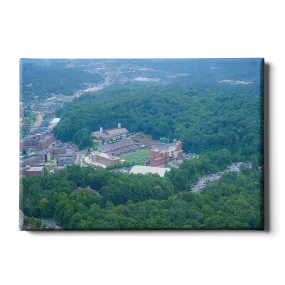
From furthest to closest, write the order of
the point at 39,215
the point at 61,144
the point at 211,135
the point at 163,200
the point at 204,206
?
the point at 211,135 → the point at 61,144 → the point at 163,200 → the point at 204,206 → the point at 39,215

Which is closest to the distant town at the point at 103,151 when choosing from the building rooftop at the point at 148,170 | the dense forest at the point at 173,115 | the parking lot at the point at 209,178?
the building rooftop at the point at 148,170

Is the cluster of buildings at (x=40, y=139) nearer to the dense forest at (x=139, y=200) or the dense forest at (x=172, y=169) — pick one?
the dense forest at (x=172, y=169)

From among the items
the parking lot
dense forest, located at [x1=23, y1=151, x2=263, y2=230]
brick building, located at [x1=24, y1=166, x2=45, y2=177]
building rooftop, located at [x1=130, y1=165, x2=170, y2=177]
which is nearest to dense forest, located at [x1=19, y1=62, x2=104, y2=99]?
brick building, located at [x1=24, y1=166, x2=45, y2=177]

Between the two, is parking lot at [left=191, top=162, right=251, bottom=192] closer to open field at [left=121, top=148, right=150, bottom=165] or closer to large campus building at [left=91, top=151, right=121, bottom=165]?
open field at [left=121, top=148, right=150, bottom=165]
